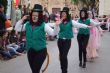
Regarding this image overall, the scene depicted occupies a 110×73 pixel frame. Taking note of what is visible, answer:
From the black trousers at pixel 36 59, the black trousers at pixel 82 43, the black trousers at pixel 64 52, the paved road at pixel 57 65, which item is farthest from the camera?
the black trousers at pixel 82 43

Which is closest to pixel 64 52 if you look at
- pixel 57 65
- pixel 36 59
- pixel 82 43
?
pixel 82 43

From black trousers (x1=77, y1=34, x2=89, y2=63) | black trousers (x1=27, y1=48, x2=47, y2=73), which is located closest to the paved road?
black trousers (x1=77, y1=34, x2=89, y2=63)

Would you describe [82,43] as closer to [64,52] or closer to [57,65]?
[57,65]

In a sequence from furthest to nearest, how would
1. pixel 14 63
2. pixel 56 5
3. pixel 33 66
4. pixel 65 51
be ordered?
pixel 56 5, pixel 14 63, pixel 65 51, pixel 33 66

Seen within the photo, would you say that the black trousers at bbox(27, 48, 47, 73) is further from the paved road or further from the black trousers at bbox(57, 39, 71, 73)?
the paved road

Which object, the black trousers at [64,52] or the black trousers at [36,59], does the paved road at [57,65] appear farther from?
the black trousers at [36,59]

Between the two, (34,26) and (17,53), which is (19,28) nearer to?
(34,26)

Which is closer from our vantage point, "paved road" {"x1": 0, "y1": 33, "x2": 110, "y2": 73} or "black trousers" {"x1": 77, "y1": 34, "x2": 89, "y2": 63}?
"paved road" {"x1": 0, "y1": 33, "x2": 110, "y2": 73}

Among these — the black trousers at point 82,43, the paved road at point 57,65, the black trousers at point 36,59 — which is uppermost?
the black trousers at point 36,59

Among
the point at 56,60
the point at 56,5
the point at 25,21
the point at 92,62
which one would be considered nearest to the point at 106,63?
the point at 92,62

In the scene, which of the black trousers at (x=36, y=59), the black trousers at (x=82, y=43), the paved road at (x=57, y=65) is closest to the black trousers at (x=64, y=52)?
the paved road at (x=57, y=65)

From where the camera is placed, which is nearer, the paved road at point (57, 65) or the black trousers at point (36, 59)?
the black trousers at point (36, 59)

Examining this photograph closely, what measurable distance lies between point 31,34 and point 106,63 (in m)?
6.45

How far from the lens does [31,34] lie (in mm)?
8250
